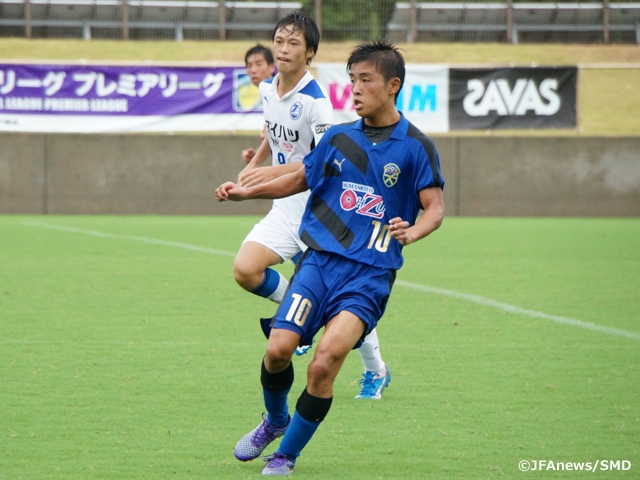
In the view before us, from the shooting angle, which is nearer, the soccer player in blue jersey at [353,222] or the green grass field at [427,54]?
the soccer player in blue jersey at [353,222]

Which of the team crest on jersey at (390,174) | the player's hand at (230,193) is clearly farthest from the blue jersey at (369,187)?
the player's hand at (230,193)

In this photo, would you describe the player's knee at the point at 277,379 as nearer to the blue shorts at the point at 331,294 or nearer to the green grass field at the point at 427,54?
the blue shorts at the point at 331,294

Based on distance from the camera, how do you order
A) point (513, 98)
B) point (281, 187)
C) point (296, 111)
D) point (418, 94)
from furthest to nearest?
point (513, 98), point (418, 94), point (296, 111), point (281, 187)

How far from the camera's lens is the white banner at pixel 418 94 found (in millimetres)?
17641

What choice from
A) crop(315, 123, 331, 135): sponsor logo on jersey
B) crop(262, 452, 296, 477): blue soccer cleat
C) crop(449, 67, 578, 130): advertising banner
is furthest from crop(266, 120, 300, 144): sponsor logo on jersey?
crop(449, 67, 578, 130): advertising banner

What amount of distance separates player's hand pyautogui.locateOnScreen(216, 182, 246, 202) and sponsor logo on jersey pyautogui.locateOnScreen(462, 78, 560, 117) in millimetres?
14037

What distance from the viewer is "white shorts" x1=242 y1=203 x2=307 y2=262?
6039 millimetres

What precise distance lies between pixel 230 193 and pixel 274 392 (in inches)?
36.4

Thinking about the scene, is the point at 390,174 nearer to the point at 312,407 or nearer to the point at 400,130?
the point at 400,130

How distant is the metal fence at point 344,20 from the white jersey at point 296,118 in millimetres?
19536

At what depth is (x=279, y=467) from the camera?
406 centimetres

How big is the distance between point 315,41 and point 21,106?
12.9m

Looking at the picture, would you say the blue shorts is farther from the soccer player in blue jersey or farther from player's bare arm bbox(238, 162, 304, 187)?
player's bare arm bbox(238, 162, 304, 187)

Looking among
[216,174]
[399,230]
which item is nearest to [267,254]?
[399,230]
